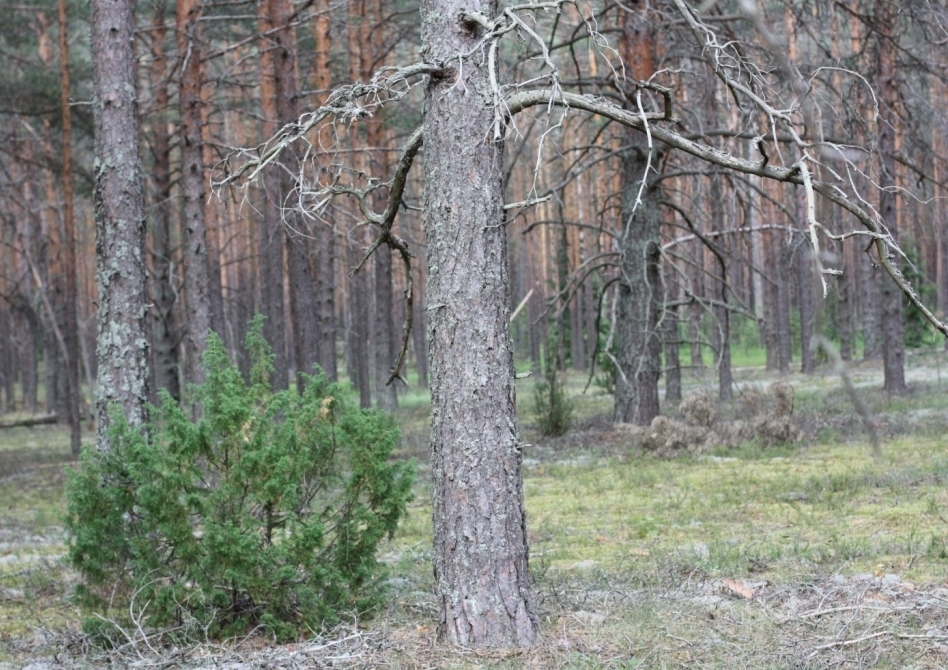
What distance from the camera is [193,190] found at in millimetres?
13953

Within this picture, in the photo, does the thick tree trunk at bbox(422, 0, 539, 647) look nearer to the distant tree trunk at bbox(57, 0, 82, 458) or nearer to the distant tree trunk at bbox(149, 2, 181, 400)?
the distant tree trunk at bbox(57, 0, 82, 458)

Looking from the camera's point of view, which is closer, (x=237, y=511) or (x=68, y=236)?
Answer: (x=237, y=511)

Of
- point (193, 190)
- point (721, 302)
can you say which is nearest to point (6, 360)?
point (193, 190)

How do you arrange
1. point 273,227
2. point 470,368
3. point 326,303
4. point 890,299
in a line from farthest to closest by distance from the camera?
point 326,303 → point 890,299 → point 273,227 → point 470,368

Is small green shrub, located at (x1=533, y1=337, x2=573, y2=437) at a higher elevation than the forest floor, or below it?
higher

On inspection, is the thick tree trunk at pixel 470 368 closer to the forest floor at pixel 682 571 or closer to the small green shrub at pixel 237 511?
the forest floor at pixel 682 571

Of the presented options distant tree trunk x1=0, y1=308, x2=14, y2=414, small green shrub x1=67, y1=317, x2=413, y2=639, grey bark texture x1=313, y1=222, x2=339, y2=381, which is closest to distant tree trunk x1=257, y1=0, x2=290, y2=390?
grey bark texture x1=313, y1=222, x2=339, y2=381

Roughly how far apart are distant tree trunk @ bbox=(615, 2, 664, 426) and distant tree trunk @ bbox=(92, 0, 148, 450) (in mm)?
6166

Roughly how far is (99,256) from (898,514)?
20.7ft

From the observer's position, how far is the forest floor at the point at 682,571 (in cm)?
460

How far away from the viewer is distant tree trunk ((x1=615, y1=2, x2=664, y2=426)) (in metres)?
12.8

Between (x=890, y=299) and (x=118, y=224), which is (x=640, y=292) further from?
(x=118, y=224)

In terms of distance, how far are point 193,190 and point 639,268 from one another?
19.9 ft

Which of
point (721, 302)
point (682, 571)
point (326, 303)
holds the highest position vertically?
point (326, 303)
